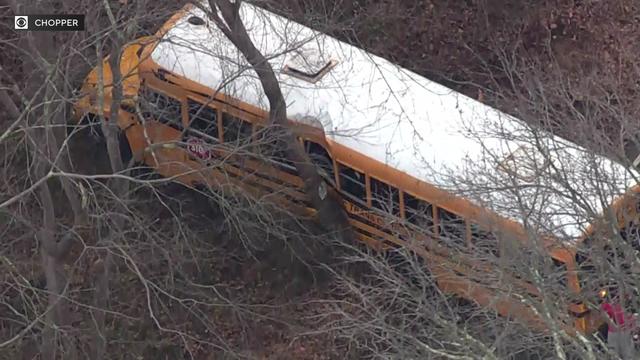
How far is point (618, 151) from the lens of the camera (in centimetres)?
896

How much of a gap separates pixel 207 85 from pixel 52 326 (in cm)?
344

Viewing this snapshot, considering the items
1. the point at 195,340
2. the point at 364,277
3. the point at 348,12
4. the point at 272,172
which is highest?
the point at 348,12

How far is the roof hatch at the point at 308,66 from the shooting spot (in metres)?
11.2

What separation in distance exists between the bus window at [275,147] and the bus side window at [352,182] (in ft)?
1.82

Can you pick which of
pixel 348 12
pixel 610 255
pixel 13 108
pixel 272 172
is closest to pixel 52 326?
pixel 13 108

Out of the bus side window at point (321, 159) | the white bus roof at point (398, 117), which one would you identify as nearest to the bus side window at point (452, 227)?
the white bus roof at point (398, 117)

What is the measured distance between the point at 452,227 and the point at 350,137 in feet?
4.80

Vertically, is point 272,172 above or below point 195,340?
above

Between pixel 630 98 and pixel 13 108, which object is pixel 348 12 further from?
pixel 13 108

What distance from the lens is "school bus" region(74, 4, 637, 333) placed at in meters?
9.62

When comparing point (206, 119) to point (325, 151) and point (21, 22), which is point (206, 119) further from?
point (21, 22)

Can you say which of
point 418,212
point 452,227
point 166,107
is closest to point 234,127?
point 166,107

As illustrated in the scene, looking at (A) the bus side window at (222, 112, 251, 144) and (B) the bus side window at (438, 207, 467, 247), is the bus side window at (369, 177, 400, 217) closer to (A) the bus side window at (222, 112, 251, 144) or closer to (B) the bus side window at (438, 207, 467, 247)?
(B) the bus side window at (438, 207, 467, 247)

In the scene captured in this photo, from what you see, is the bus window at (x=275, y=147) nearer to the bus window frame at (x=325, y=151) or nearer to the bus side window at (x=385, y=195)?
the bus window frame at (x=325, y=151)
